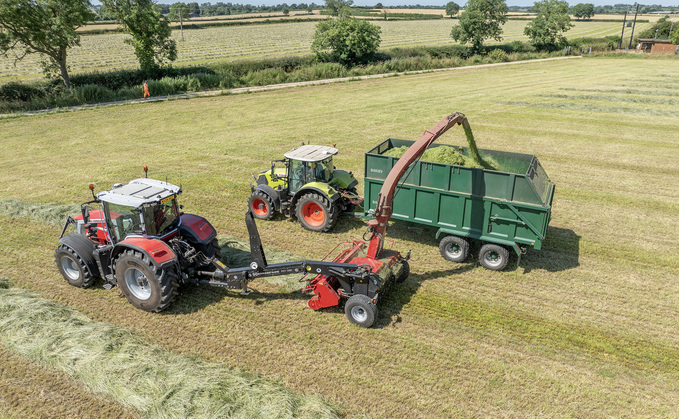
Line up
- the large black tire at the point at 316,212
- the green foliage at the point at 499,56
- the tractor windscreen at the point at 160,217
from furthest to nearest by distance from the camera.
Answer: the green foliage at the point at 499,56 → the large black tire at the point at 316,212 → the tractor windscreen at the point at 160,217

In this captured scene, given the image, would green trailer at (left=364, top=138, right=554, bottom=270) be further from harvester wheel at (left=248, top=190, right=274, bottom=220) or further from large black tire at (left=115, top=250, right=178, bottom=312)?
large black tire at (left=115, top=250, right=178, bottom=312)

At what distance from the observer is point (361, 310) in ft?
28.0

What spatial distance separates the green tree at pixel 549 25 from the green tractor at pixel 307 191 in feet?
199

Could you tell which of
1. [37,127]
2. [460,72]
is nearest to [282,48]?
[460,72]

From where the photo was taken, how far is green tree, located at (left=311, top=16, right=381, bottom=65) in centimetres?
4478

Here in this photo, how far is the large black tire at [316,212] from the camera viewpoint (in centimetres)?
1202

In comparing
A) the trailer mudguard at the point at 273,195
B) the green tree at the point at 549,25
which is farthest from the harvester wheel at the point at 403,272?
the green tree at the point at 549,25

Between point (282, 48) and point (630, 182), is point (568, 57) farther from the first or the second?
point (630, 182)

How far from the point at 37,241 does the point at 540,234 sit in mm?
12613

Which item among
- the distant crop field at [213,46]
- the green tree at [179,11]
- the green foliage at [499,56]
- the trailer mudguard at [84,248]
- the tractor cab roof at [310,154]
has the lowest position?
the trailer mudguard at [84,248]

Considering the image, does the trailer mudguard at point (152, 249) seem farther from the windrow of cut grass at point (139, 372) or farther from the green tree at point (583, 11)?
the green tree at point (583, 11)

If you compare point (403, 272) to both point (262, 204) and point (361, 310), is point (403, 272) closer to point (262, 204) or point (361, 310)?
point (361, 310)

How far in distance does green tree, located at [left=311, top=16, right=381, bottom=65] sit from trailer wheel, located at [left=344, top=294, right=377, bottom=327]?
40287mm

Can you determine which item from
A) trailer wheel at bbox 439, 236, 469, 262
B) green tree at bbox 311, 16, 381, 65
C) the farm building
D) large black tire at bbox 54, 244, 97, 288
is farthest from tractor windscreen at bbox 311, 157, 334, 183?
the farm building
